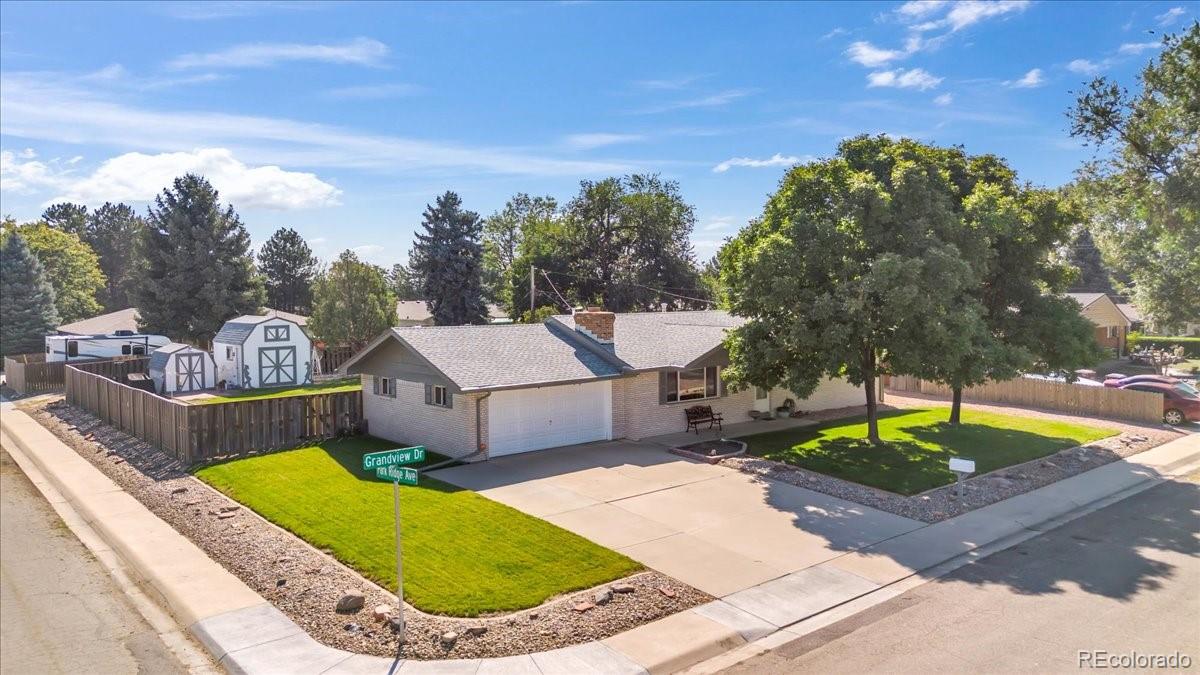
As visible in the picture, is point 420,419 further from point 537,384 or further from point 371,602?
point 371,602

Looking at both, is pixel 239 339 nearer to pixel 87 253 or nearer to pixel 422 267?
pixel 422 267

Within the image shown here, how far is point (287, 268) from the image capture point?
2938 inches

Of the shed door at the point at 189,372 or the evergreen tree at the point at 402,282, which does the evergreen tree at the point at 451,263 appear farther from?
the evergreen tree at the point at 402,282

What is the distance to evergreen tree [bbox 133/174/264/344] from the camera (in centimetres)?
4653

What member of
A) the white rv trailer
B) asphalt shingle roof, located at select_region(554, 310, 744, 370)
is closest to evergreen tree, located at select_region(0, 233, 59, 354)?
the white rv trailer

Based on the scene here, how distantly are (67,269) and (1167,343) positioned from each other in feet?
305

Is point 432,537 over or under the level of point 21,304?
under

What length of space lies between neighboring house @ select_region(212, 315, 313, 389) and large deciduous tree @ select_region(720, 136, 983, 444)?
25.3 metres

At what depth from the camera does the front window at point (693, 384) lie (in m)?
23.7

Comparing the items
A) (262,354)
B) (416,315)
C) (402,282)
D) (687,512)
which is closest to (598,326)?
(687,512)

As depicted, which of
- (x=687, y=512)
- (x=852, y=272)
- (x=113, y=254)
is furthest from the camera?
(x=113, y=254)

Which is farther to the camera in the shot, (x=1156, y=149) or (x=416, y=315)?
(x=416, y=315)

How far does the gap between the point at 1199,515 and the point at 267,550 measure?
18.9 meters

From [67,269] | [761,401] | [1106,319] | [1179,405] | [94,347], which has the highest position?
[67,269]
